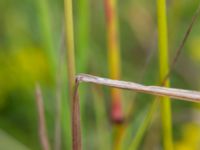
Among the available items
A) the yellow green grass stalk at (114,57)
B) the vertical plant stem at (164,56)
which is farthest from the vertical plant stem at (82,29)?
the vertical plant stem at (164,56)

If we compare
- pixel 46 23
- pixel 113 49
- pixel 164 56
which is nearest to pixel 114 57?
pixel 113 49

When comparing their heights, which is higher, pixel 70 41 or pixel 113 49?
pixel 70 41

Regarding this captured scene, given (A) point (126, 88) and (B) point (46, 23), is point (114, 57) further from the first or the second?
(A) point (126, 88)

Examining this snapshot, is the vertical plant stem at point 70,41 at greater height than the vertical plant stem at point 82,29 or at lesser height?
greater

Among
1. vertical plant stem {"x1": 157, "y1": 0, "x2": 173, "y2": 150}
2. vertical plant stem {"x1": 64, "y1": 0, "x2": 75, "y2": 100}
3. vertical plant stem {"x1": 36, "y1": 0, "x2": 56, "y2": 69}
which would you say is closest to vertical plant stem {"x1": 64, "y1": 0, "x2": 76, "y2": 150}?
vertical plant stem {"x1": 64, "y1": 0, "x2": 75, "y2": 100}

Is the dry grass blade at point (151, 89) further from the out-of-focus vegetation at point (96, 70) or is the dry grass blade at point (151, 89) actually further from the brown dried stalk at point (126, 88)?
the out-of-focus vegetation at point (96, 70)

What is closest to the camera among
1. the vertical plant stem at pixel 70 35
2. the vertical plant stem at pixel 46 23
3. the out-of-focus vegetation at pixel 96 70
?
the vertical plant stem at pixel 70 35

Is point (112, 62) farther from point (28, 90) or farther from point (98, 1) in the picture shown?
point (98, 1)

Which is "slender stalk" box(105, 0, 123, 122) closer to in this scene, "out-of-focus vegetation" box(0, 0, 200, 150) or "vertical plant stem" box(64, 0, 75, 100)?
"out-of-focus vegetation" box(0, 0, 200, 150)

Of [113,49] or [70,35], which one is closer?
[70,35]
